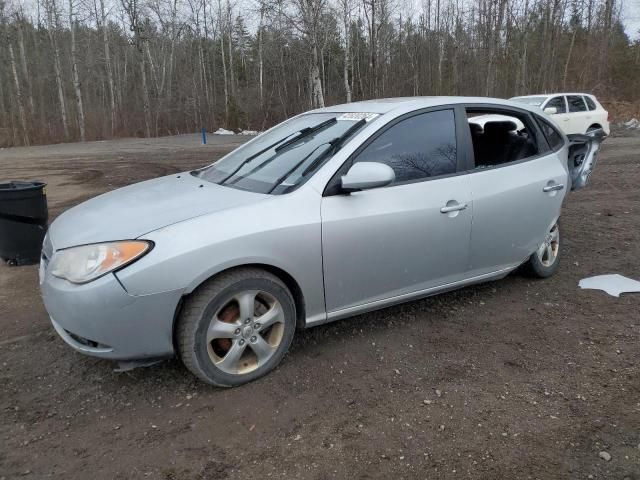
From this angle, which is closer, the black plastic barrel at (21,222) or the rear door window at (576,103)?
the black plastic barrel at (21,222)

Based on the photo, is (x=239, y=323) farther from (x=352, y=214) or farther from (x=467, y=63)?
(x=467, y=63)

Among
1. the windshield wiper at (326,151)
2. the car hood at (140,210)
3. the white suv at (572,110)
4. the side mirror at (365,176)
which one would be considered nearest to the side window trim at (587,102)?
the white suv at (572,110)

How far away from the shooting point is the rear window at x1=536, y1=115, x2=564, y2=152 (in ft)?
14.8

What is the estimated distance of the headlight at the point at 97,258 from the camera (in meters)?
2.70

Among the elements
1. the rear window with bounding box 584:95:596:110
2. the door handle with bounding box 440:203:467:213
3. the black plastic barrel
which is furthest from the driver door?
the rear window with bounding box 584:95:596:110

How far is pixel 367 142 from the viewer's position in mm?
3420

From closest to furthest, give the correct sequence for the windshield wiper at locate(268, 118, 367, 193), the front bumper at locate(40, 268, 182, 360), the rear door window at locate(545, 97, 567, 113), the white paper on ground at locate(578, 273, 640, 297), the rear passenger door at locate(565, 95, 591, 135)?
the front bumper at locate(40, 268, 182, 360)
the windshield wiper at locate(268, 118, 367, 193)
the white paper on ground at locate(578, 273, 640, 297)
the rear door window at locate(545, 97, 567, 113)
the rear passenger door at locate(565, 95, 591, 135)

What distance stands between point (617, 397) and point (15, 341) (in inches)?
157

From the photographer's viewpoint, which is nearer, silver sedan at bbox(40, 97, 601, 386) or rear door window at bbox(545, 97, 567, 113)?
silver sedan at bbox(40, 97, 601, 386)

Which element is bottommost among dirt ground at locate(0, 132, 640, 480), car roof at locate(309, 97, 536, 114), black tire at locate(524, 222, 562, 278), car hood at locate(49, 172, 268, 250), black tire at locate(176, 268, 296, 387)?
dirt ground at locate(0, 132, 640, 480)

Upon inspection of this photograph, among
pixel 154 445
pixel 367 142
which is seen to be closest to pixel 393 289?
pixel 367 142

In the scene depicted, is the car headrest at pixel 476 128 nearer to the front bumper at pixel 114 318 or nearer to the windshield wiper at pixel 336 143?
the windshield wiper at pixel 336 143

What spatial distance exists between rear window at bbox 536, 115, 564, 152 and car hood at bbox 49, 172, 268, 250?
109 inches

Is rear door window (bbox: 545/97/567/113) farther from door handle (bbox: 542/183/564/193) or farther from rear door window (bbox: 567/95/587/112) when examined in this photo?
door handle (bbox: 542/183/564/193)
